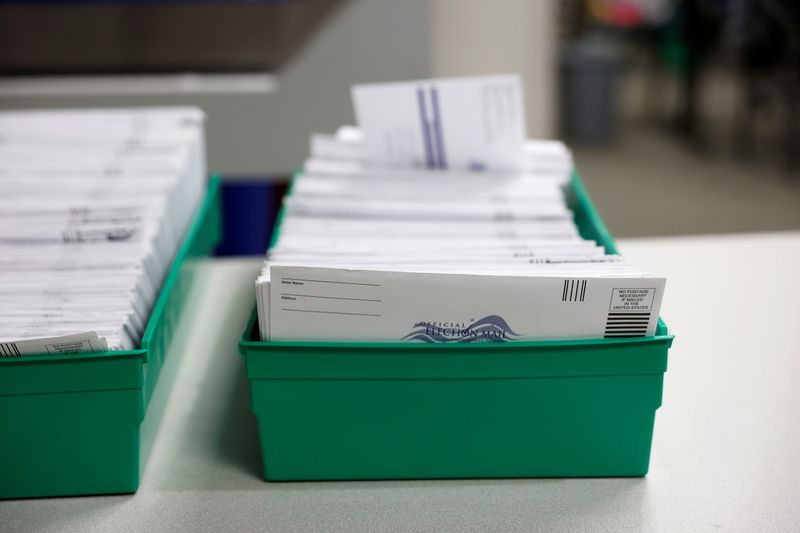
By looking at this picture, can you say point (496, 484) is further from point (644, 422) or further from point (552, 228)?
point (552, 228)

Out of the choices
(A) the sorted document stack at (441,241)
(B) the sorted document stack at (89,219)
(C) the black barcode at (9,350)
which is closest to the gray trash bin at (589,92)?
(A) the sorted document stack at (441,241)

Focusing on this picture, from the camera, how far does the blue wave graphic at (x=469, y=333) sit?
2.05 ft

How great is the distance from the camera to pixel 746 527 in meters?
0.62

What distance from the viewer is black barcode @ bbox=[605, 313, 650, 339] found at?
621 millimetres

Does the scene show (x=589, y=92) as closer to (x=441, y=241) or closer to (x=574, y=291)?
(x=441, y=241)

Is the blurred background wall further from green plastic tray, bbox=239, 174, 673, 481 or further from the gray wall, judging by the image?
green plastic tray, bbox=239, 174, 673, 481

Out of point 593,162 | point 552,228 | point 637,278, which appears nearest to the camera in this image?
point 637,278

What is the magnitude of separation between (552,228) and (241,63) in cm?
117

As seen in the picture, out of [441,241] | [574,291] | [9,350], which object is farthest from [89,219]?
[574,291]

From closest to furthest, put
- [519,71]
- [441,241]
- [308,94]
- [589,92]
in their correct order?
1. [441,241]
2. [308,94]
3. [519,71]
4. [589,92]

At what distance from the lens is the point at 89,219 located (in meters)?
0.80

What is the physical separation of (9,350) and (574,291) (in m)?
0.41

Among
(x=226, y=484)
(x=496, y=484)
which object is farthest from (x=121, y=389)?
(x=496, y=484)

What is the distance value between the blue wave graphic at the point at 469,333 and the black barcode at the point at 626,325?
69 mm
